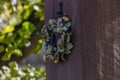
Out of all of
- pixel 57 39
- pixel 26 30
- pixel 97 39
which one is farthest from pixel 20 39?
pixel 97 39

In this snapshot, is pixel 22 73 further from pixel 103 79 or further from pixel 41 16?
pixel 103 79

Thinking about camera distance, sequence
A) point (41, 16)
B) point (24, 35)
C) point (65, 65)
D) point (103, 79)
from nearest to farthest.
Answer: point (103, 79) → point (65, 65) → point (24, 35) → point (41, 16)

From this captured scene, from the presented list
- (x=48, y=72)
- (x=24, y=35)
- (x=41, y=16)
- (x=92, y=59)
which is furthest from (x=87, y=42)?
(x=41, y=16)

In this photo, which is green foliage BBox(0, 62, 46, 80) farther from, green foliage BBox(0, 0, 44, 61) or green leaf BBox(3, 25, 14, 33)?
green leaf BBox(3, 25, 14, 33)

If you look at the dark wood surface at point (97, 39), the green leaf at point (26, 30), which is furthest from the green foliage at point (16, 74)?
Result: the dark wood surface at point (97, 39)

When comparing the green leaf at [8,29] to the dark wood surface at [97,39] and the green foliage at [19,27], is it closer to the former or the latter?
the green foliage at [19,27]
